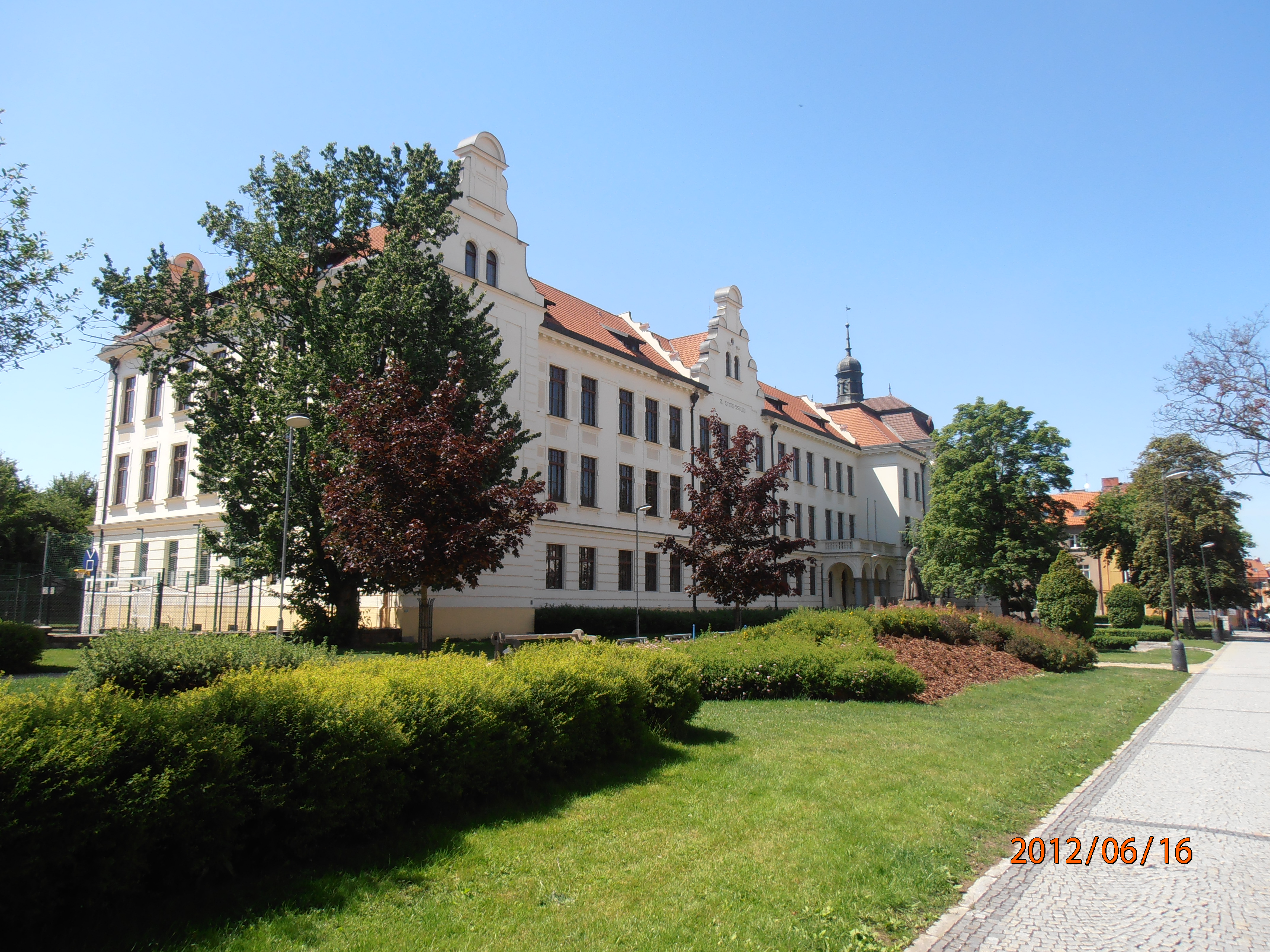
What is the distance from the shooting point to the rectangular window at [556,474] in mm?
31703

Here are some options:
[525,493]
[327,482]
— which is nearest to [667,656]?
[525,493]

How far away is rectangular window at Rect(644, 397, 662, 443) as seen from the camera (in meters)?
37.4

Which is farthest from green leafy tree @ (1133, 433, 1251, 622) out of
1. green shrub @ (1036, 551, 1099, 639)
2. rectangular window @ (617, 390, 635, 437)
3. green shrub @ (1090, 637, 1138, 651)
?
rectangular window @ (617, 390, 635, 437)

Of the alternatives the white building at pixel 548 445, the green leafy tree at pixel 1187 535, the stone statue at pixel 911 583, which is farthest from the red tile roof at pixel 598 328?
the green leafy tree at pixel 1187 535

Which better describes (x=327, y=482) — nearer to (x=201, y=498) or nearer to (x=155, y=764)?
(x=155, y=764)

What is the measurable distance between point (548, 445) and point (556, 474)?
4.15 feet

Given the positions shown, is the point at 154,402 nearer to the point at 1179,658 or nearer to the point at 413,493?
the point at 413,493

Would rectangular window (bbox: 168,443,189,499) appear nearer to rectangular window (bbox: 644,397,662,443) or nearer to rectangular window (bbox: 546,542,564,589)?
rectangular window (bbox: 546,542,564,589)

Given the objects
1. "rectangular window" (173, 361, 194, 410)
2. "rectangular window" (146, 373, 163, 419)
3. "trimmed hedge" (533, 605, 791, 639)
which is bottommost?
"trimmed hedge" (533, 605, 791, 639)

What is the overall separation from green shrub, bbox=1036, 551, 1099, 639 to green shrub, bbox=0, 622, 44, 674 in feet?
102

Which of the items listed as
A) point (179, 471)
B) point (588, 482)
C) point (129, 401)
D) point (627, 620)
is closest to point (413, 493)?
point (627, 620)

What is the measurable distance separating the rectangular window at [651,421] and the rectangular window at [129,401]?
2232cm
